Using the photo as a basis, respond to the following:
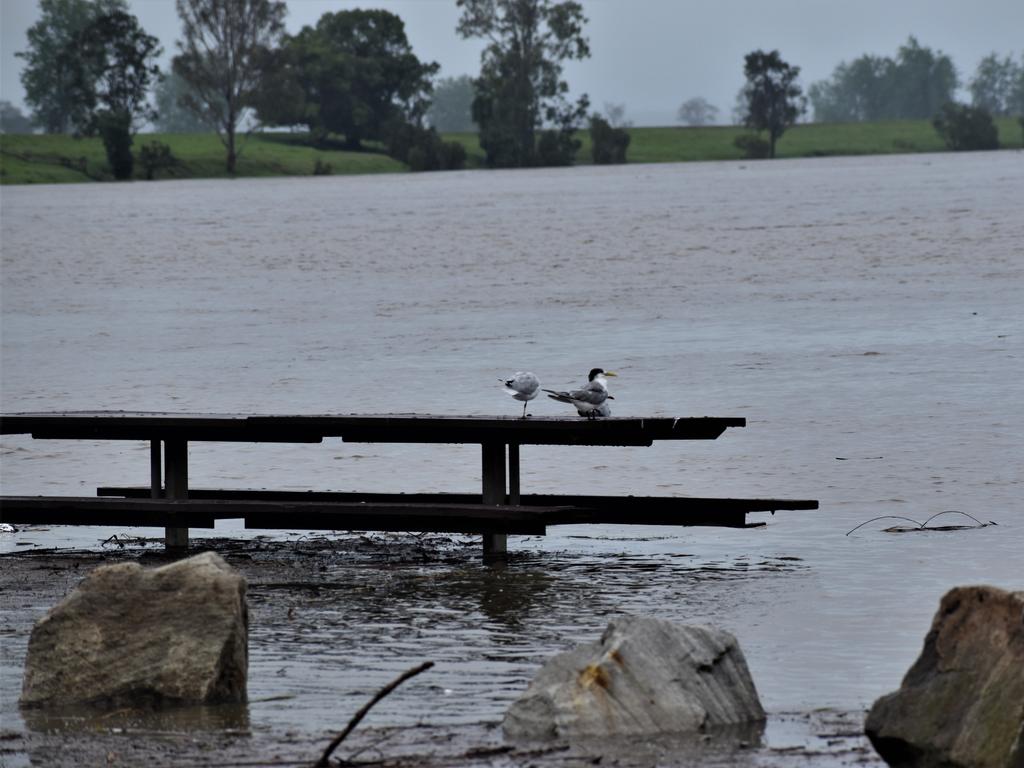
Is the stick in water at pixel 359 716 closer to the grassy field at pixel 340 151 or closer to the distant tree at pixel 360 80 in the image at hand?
the grassy field at pixel 340 151

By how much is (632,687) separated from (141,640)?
238cm

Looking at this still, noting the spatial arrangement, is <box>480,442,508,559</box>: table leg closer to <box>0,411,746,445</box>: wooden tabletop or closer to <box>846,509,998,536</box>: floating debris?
<box>0,411,746,445</box>: wooden tabletop

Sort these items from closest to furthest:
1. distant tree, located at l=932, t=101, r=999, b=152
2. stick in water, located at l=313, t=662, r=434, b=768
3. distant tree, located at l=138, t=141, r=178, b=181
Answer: stick in water, located at l=313, t=662, r=434, b=768 < distant tree, located at l=138, t=141, r=178, b=181 < distant tree, located at l=932, t=101, r=999, b=152

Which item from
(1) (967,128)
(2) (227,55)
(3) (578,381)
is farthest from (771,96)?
(3) (578,381)

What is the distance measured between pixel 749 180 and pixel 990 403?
87372 millimetres

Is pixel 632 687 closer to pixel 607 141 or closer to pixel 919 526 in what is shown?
pixel 919 526

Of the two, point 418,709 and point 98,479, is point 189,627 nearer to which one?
point 418,709

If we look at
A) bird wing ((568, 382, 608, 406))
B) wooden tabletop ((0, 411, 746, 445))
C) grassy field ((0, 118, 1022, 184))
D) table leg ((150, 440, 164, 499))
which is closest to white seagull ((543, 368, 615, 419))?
bird wing ((568, 382, 608, 406))

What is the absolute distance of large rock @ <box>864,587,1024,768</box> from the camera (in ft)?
22.7

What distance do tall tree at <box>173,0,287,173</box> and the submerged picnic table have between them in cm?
11651

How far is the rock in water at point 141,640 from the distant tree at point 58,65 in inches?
5091

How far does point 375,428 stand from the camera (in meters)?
12.1

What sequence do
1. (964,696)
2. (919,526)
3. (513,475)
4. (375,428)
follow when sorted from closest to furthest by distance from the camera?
(964,696)
(375,428)
(513,475)
(919,526)

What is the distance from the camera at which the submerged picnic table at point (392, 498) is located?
38.4 ft
